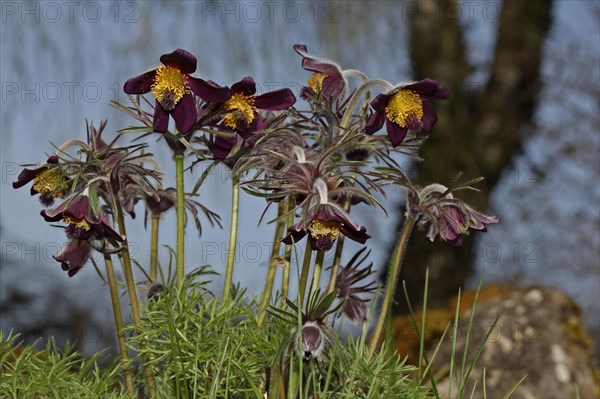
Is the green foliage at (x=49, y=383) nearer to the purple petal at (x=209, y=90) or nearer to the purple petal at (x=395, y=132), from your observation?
the purple petal at (x=209, y=90)

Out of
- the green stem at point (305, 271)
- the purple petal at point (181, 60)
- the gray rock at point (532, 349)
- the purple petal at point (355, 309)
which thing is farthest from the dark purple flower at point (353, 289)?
the gray rock at point (532, 349)

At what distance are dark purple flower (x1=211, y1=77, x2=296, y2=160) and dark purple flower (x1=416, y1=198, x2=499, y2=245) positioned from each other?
12.5 inches

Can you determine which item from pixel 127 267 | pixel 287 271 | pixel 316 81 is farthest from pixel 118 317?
pixel 316 81

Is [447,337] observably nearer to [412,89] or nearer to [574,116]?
[412,89]

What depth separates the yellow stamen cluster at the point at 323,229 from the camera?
46.5 inches

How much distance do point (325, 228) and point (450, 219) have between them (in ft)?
0.87

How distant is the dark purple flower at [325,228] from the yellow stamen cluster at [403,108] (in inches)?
9.3

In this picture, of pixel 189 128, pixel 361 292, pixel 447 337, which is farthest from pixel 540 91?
pixel 189 128

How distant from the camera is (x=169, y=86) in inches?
50.2

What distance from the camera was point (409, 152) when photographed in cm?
144

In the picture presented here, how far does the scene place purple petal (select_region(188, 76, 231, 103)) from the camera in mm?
1240

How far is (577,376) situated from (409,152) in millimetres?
Answer: 1535

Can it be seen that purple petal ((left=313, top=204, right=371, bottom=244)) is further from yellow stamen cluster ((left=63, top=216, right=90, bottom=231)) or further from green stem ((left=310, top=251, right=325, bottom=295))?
yellow stamen cluster ((left=63, top=216, right=90, bottom=231))

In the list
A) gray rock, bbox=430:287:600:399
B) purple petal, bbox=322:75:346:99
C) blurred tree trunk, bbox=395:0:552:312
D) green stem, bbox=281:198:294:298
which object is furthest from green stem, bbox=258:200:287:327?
blurred tree trunk, bbox=395:0:552:312
